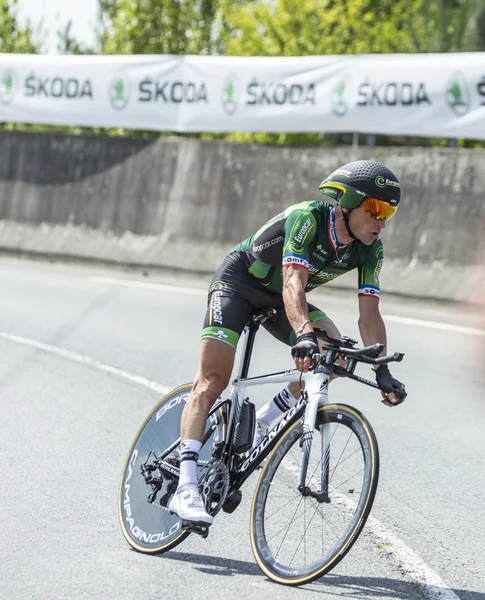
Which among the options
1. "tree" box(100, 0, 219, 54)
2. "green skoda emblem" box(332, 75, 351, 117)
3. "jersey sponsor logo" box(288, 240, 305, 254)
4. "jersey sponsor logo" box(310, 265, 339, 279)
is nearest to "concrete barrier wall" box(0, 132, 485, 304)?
"green skoda emblem" box(332, 75, 351, 117)

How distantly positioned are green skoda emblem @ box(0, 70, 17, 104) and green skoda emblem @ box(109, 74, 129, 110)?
1876mm

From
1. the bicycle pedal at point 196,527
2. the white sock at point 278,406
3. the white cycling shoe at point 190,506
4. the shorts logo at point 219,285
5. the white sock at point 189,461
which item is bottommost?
the bicycle pedal at point 196,527

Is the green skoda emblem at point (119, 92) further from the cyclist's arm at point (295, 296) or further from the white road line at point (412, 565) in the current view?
the cyclist's arm at point (295, 296)

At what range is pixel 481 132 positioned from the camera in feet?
43.1

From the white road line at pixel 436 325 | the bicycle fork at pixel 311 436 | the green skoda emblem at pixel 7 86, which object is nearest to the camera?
the bicycle fork at pixel 311 436

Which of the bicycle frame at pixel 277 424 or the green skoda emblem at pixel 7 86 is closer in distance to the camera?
the bicycle frame at pixel 277 424

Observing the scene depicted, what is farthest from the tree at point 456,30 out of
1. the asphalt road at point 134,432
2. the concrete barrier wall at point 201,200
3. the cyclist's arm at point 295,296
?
the cyclist's arm at point 295,296

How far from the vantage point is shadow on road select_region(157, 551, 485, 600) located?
449 cm

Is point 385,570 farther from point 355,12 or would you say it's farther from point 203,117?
point 355,12

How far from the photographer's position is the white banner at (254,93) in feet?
44.0

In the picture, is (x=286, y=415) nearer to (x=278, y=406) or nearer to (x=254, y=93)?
(x=278, y=406)

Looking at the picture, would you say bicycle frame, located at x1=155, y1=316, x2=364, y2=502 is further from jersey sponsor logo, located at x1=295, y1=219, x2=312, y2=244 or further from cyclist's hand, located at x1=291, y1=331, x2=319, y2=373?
jersey sponsor logo, located at x1=295, y1=219, x2=312, y2=244

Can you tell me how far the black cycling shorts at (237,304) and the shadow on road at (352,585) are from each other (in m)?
1.01

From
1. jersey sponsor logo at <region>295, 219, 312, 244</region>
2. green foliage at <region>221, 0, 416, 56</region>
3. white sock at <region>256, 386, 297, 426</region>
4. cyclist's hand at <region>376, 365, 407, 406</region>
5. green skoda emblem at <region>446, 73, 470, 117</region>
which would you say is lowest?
white sock at <region>256, 386, 297, 426</region>
